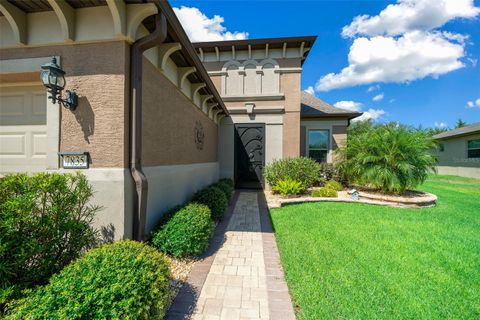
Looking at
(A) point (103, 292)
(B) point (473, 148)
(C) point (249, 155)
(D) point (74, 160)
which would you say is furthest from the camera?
(B) point (473, 148)

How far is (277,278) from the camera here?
120 inches

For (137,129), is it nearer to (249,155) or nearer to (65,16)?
(65,16)

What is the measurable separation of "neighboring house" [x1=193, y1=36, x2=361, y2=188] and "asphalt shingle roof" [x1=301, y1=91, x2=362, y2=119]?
2304 mm

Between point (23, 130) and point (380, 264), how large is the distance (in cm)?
637

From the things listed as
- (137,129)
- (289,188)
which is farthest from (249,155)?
(137,129)

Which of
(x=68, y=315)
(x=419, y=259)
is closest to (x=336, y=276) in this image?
(x=419, y=259)

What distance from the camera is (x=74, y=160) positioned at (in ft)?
10.3

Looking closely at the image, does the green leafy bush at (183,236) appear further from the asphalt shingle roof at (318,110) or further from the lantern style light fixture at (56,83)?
the asphalt shingle roof at (318,110)

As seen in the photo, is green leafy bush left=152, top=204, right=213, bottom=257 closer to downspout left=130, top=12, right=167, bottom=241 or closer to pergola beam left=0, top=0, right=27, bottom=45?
downspout left=130, top=12, right=167, bottom=241

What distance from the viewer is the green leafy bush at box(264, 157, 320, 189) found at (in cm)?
848

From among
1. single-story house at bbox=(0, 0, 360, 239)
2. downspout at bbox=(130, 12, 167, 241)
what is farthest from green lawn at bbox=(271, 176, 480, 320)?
single-story house at bbox=(0, 0, 360, 239)

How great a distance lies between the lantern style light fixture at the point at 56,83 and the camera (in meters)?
2.85

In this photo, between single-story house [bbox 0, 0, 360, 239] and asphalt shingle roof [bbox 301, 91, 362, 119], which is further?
asphalt shingle roof [bbox 301, 91, 362, 119]

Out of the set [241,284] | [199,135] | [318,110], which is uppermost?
[318,110]
